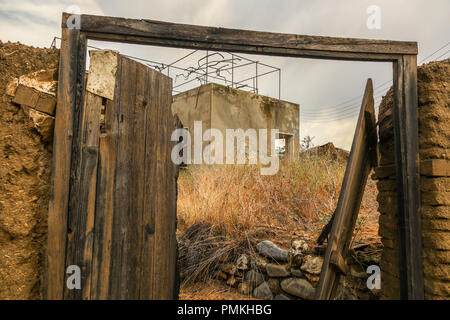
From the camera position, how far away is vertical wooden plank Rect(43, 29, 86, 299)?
1747 millimetres

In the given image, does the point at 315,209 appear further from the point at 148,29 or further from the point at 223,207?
the point at 148,29

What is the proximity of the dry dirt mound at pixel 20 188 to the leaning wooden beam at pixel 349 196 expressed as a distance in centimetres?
197

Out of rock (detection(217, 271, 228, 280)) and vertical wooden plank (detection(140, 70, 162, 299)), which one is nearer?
vertical wooden plank (detection(140, 70, 162, 299))

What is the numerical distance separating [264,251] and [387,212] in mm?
1729

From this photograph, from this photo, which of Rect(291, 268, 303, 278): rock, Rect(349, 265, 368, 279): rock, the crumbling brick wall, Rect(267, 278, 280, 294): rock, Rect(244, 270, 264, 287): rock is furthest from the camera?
Rect(244, 270, 264, 287): rock

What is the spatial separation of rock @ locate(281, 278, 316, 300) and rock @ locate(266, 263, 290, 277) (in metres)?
0.08

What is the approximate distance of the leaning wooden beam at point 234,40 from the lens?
1.91 meters

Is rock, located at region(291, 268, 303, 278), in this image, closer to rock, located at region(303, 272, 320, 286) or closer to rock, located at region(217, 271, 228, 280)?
rock, located at region(303, 272, 320, 286)

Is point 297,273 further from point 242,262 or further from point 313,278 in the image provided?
point 242,262

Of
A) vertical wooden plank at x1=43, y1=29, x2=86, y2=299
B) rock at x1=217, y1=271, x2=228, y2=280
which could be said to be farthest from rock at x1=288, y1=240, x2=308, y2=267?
vertical wooden plank at x1=43, y1=29, x2=86, y2=299

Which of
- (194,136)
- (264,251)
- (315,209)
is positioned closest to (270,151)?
(194,136)

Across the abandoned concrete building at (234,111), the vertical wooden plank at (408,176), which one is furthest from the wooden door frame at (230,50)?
the abandoned concrete building at (234,111)

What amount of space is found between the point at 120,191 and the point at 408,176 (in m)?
2.03

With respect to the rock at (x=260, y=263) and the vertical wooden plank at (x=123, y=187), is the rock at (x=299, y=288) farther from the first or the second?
the vertical wooden plank at (x=123, y=187)
